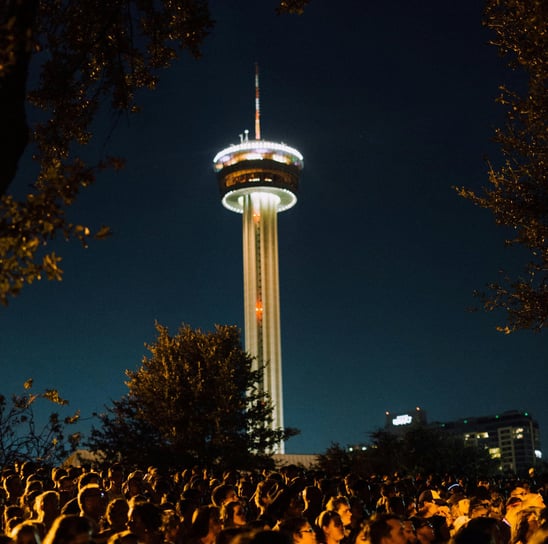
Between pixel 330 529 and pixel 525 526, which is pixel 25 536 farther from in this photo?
pixel 525 526

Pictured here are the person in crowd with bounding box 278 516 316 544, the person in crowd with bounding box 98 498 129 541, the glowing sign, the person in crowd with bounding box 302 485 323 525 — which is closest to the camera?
the person in crowd with bounding box 278 516 316 544

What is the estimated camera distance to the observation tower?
103875 millimetres

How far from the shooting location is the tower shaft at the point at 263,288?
341 ft

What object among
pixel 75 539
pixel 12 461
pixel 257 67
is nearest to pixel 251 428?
pixel 12 461

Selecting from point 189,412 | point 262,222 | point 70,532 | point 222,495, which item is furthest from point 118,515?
point 262,222

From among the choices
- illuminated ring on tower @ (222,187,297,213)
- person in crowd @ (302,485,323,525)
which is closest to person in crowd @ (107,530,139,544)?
person in crowd @ (302,485,323,525)

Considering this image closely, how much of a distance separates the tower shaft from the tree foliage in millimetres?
45492

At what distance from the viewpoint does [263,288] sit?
105062 mm

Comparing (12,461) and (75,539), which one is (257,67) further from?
(75,539)

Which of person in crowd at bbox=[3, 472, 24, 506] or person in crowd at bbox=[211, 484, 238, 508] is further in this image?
person in crowd at bbox=[3, 472, 24, 506]

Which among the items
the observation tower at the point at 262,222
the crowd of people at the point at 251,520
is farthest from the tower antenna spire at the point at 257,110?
the crowd of people at the point at 251,520

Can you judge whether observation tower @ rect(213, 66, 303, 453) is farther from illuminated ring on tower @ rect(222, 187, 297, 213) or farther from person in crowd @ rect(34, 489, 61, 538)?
person in crowd @ rect(34, 489, 61, 538)

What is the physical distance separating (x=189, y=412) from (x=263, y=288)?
7240 centimetres

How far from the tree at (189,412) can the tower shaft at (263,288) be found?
68010mm
